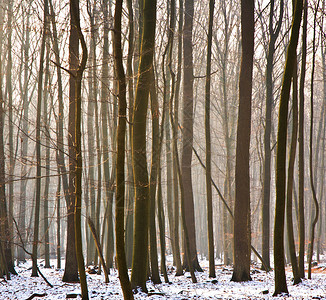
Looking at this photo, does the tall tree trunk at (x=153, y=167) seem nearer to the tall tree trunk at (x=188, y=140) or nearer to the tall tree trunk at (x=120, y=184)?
the tall tree trunk at (x=120, y=184)

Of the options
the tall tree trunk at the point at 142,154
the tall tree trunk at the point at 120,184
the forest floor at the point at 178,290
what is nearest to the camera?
the tall tree trunk at the point at 120,184

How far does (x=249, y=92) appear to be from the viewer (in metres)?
10.2

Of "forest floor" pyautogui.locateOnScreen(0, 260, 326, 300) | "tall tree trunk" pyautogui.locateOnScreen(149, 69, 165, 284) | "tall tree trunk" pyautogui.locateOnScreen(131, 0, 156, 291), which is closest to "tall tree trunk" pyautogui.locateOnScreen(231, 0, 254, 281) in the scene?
"forest floor" pyautogui.locateOnScreen(0, 260, 326, 300)

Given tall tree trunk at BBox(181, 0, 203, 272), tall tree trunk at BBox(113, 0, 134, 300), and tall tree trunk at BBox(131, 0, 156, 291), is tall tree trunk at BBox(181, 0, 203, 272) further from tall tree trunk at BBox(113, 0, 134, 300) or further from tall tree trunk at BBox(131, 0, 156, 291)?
tall tree trunk at BBox(113, 0, 134, 300)

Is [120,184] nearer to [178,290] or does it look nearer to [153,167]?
[153,167]

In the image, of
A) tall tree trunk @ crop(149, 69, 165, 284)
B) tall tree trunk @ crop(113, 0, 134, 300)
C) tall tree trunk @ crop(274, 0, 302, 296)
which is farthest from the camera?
tall tree trunk @ crop(149, 69, 165, 284)

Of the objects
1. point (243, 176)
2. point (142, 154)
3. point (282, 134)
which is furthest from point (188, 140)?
point (282, 134)

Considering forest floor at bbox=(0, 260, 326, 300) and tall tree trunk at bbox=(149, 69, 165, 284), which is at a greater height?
tall tree trunk at bbox=(149, 69, 165, 284)

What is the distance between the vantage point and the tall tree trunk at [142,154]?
284 inches

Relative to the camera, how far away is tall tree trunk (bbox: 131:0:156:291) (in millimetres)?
7207

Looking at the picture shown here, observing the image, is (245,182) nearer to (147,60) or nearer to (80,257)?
(147,60)

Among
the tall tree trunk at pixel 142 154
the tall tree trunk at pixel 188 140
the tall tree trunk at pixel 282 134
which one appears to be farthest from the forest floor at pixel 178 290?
the tall tree trunk at pixel 188 140

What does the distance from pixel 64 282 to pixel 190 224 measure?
16.1 feet

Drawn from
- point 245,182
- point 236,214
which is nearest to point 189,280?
point 236,214
